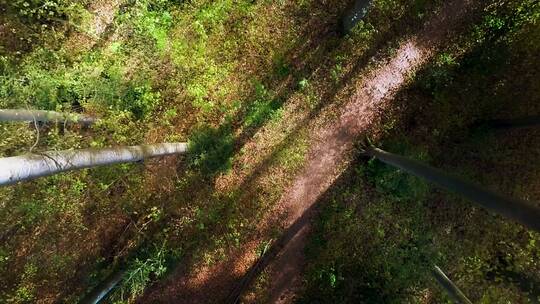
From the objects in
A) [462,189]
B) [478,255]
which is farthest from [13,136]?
[478,255]

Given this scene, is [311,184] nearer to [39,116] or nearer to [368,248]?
[368,248]

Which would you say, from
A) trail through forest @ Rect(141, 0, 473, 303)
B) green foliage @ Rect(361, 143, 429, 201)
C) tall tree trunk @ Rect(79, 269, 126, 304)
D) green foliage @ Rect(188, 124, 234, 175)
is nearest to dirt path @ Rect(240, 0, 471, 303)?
trail through forest @ Rect(141, 0, 473, 303)

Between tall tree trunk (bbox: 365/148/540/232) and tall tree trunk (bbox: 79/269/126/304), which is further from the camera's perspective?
tall tree trunk (bbox: 79/269/126/304)

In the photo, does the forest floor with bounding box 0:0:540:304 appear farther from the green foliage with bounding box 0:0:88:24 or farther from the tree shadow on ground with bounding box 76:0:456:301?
the green foliage with bounding box 0:0:88:24

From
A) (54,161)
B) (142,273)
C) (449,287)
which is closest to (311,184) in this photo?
(449,287)

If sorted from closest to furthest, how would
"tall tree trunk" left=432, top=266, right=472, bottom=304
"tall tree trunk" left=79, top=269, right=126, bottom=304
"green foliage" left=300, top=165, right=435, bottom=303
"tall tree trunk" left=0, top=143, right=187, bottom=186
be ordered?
"tall tree trunk" left=0, top=143, right=187, bottom=186 → "tall tree trunk" left=432, top=266, right=472, bottom=304 → "tall tree trunk" left=79, top=269, right=126, bottom=304 → "green foliage" left=300, top=165, right=435, bottom=303

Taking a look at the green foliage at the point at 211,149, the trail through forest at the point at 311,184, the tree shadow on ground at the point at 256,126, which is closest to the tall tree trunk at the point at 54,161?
the green foliage at the point at 211,149
